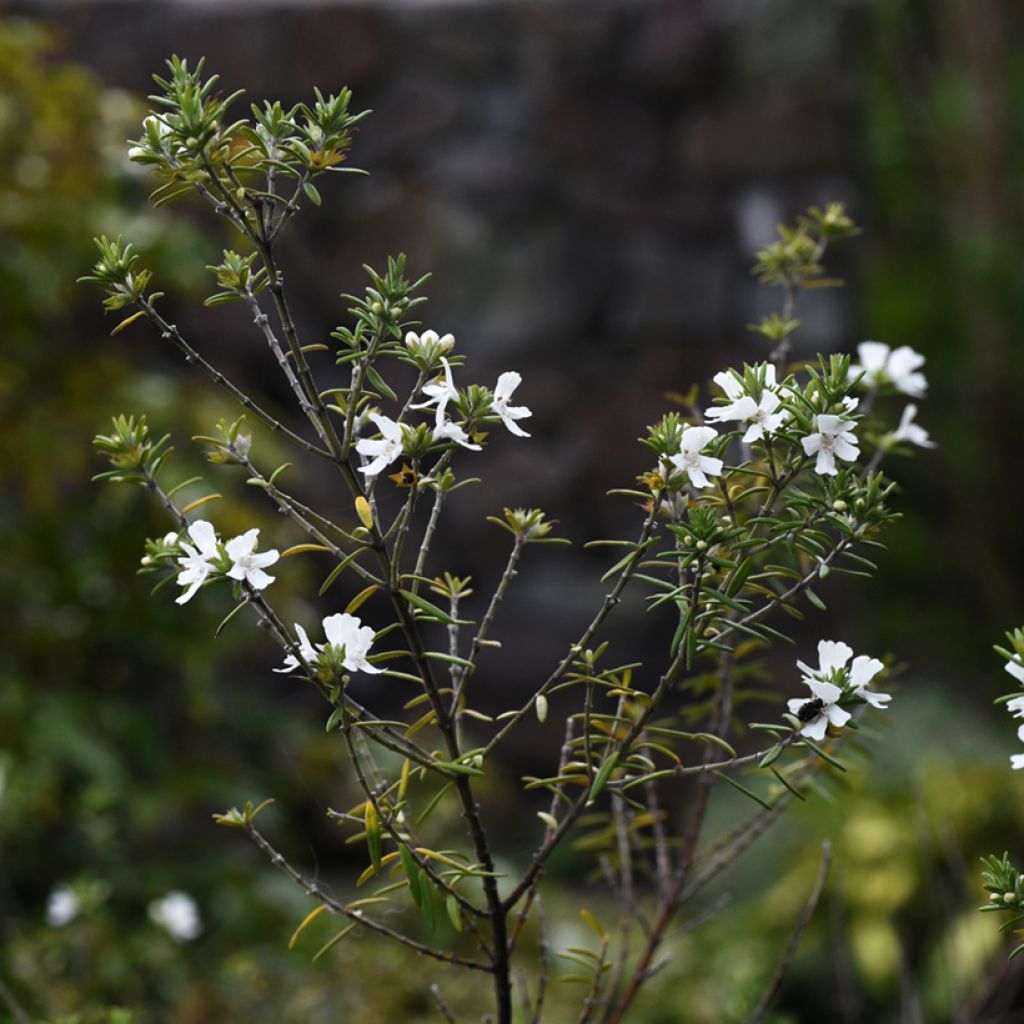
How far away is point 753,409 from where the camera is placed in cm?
83

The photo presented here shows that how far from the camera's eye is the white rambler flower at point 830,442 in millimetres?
817

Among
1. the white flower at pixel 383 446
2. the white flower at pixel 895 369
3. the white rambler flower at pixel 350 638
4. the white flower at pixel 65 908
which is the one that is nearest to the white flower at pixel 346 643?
the white rambler flower at pixel 350 638

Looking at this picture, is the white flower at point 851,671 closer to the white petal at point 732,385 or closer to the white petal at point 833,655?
the white petal at point 833,655

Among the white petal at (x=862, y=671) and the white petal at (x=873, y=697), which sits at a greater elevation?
the white petal at (x=862, y=671)

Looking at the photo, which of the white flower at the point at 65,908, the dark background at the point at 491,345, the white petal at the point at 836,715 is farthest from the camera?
the dark background at the point at 491,345

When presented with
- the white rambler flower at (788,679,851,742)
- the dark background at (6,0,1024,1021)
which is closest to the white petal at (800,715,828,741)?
the white rambler flower at (788,679,851,742)

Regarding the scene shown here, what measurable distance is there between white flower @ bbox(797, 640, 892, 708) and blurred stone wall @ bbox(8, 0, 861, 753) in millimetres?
2499

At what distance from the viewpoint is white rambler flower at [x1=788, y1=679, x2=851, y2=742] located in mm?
830

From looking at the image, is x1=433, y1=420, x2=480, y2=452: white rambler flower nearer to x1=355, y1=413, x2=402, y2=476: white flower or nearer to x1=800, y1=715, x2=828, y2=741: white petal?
x1=355, y1=413, x2=402, y2=476: white flower

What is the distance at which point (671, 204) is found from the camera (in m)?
3.41

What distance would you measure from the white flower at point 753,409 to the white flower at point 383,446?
0.68 ft

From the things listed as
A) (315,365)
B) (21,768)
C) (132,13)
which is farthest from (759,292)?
(21,768)

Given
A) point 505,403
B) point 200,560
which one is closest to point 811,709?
point 505,403

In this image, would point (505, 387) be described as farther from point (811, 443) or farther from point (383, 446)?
point (811, 443)
